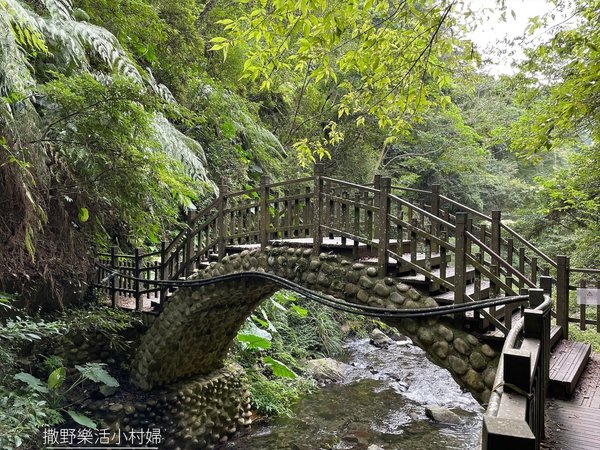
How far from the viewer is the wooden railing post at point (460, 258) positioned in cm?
397

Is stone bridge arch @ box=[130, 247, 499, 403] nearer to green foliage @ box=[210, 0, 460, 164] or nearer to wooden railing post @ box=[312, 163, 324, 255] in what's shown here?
wooden railing post @ box=[312, 163, 324, 255]

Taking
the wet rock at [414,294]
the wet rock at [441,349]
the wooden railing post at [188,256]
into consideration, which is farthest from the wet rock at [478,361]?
the wooden railing post at [188,256]

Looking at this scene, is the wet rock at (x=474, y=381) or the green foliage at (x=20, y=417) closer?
the wet rock at (x=474, y=381)

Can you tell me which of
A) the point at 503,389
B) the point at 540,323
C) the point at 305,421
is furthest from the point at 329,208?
the point at 305,421

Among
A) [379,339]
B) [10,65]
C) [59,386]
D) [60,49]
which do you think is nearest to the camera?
[10,65]

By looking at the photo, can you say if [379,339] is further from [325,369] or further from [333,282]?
[333,282]

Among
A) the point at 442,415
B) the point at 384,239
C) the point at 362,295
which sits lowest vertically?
the point at 442,415

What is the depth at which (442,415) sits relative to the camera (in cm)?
786

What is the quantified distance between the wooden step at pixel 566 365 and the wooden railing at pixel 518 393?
4.50 ft

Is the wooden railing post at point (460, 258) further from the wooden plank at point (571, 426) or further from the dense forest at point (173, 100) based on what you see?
the dense forest at point (173, 100)

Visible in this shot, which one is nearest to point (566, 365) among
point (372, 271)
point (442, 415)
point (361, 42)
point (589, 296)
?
point (589, 296)

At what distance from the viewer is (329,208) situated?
528cm

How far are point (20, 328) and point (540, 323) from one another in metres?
5.31

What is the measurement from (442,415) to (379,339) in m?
4.53
